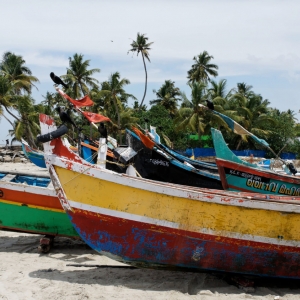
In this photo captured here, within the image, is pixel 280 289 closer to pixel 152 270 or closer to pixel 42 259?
pixel 152 270

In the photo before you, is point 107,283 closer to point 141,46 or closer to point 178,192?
point 178,192

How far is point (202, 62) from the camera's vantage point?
139ft

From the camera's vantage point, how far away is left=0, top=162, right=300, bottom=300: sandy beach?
4949mm

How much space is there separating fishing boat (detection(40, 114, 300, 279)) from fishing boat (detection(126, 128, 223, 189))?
572cm

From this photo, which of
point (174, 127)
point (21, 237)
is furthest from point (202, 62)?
point (21, 237)

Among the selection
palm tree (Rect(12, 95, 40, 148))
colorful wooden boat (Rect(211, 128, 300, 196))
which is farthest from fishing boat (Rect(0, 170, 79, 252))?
palm tree (Rect(12, 95, 40, 148))

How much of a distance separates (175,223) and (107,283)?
127cm

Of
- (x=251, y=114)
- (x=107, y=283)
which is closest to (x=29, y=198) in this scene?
(x=107, y=283)

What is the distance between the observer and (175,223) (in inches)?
199

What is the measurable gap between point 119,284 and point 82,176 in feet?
5.01

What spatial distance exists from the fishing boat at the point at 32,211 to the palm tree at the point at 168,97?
111 feet

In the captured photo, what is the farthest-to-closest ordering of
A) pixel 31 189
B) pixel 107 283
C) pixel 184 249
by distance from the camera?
pixel 31 189 → pixel 107 283 → pixel 184 249

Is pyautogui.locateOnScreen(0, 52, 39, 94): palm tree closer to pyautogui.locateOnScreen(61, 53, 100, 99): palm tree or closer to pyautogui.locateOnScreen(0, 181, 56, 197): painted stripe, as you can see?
pyautogui.locateOnScreen(61, 53, 100, 99): palm tree

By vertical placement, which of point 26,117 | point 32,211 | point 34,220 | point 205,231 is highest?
point 26,117
